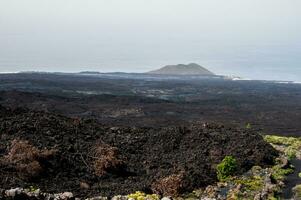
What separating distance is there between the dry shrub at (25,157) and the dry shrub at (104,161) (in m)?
2.25

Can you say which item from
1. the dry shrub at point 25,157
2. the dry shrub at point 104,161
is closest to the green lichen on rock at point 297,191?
the dry shrub at point 104,161

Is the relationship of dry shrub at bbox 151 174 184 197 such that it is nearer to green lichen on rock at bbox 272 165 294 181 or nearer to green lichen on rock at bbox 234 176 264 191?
green lichen on rock at bbox 234 176 264 191

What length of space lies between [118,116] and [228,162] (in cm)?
4125

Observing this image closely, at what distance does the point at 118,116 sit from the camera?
223 feet

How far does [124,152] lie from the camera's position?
30.8 m

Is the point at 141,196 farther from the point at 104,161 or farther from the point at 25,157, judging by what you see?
the point at 25,157

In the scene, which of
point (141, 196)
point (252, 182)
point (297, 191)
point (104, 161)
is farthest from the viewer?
point (104, 161)

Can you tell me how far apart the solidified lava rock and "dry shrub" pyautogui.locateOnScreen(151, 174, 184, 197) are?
0.39 metres

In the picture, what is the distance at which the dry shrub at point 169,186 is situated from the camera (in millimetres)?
23453

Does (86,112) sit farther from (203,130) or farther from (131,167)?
(131,167)

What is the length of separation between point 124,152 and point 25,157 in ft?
22.7

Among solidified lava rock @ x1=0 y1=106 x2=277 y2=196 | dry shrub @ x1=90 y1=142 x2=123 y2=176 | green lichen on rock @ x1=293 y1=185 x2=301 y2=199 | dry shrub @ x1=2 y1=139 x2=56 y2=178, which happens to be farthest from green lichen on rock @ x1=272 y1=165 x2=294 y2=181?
dry shrub @ x1=2 y1=139 x2=56 y2=178

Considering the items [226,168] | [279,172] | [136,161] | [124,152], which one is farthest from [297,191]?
[124,152]

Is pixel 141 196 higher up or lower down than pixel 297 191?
higher up
